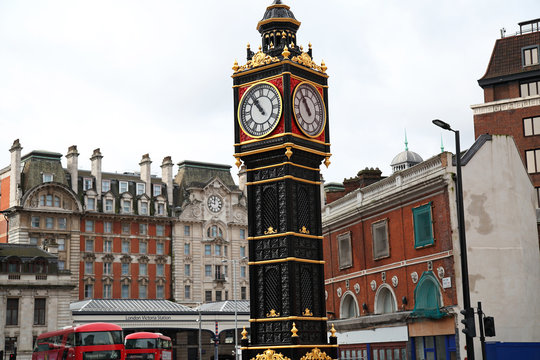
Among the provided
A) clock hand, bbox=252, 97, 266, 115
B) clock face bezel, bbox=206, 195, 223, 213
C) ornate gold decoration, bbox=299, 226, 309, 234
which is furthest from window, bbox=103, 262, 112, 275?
ornate gold decoration, bbox=299, 226, 309, 234

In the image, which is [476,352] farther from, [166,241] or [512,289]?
[166,241]

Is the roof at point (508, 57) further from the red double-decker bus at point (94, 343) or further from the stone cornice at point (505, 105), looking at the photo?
the red double-decker bus at point (94, 343)

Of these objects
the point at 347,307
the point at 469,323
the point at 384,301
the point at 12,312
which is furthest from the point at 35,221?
the point at 469,323

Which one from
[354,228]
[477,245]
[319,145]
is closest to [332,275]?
[354,228]

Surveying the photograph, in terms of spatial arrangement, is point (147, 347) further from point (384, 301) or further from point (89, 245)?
point (89, 245)

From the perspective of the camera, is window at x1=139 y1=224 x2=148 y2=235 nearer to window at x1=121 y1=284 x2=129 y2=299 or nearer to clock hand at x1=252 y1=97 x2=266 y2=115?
window at x1=121 y1=284 x2=129 y2=299

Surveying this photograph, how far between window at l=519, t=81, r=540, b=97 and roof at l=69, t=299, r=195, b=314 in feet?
146

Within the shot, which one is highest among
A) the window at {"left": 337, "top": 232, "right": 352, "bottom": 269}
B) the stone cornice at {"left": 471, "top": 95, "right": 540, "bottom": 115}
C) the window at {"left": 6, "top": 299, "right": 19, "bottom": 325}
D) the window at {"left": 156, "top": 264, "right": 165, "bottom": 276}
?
the stone cornice at {"left": 471, "top": 95, "right": 540, "bottom": 115}

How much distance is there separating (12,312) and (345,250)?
1472 inches

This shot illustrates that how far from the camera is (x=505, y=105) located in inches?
2242

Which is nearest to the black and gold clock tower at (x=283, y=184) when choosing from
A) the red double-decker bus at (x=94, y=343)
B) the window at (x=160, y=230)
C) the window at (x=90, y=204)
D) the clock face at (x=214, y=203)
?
the red double-decker bus at (x=94, y=343)

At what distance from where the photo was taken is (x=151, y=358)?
49031mm

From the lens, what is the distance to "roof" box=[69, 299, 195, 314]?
80044 millimetres

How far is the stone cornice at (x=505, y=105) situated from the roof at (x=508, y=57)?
245 centimetres
